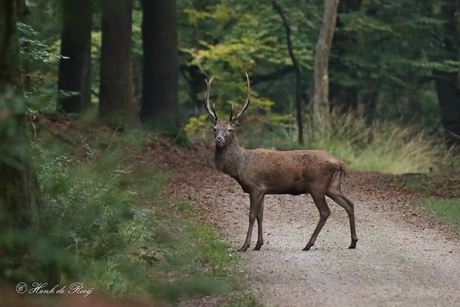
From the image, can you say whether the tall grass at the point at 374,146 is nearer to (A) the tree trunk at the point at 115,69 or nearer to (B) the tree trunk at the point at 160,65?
(B) the tree trunk at the point at 160,65

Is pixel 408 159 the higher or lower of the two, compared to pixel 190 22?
lower

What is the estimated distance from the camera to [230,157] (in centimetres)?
1425

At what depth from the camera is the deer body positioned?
1401 cm

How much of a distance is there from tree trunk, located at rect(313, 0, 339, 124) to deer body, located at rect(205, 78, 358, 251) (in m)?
16.4

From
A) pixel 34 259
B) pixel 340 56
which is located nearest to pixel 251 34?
pixel 340 56

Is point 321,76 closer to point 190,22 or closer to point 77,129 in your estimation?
point 190,22

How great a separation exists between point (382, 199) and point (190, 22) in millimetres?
16860

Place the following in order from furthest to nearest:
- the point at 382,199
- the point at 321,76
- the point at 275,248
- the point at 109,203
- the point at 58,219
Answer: the point at 321,76
the point at 382,199
the point at 275,248
the point at 58,219
the point at 109,203

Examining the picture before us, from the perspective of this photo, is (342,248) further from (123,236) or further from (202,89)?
(202,89)

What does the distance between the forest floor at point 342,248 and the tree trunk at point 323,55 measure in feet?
27.2

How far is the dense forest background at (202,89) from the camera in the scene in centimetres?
859

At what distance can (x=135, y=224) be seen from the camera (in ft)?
40.4

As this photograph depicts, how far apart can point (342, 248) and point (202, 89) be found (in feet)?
86.6

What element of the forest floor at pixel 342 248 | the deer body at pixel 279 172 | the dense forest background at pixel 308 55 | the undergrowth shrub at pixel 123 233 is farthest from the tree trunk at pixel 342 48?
the undergrowth shrub at pixel 123 233
